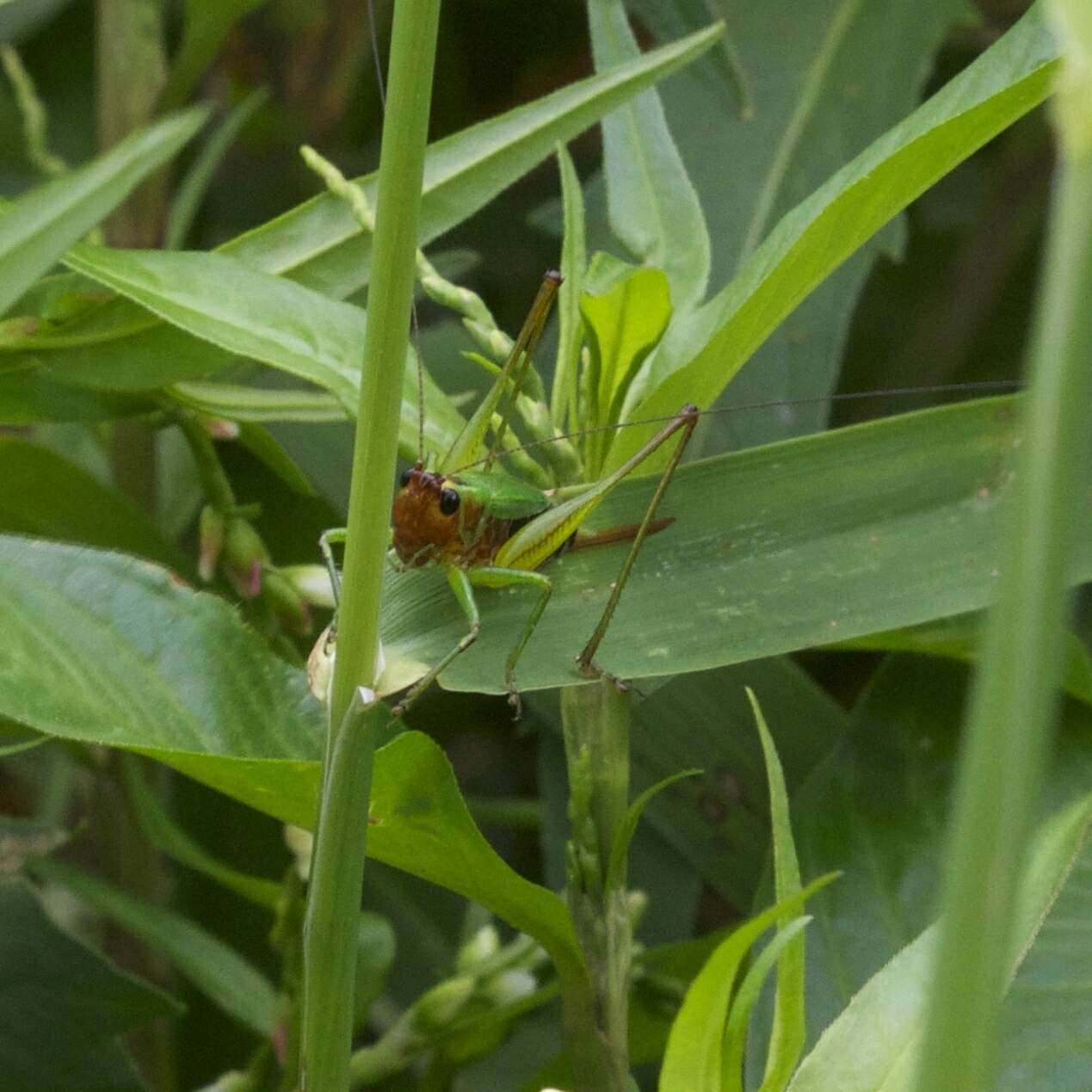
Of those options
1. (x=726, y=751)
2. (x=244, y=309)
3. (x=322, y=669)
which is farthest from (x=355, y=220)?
(x=726, y=751)

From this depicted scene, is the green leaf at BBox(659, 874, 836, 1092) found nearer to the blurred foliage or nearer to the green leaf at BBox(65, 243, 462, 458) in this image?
the blurred foliage

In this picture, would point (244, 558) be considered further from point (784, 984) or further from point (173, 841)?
point (784, 984)

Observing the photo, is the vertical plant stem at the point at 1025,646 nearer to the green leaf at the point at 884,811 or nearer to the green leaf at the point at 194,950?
the green leaf at the point at 884,811

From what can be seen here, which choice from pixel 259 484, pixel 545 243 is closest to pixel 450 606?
pixel 259 484

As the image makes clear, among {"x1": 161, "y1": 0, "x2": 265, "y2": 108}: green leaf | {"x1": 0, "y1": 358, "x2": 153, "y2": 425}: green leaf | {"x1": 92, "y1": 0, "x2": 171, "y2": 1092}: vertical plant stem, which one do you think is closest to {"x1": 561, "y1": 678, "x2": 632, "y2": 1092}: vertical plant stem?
{"x1": 0, "y1": 358, "x2": 153, "y2": 425}: green leaf

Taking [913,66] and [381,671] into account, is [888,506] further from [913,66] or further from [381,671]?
[913,66]

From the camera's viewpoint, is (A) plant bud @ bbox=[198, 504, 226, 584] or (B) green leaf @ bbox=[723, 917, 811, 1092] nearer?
(B) green leaf @ bbox=[723, 917, 811, 1092]
